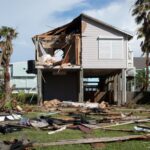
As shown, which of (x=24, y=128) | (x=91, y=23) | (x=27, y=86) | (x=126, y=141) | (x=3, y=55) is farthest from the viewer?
(x=27, y=86)

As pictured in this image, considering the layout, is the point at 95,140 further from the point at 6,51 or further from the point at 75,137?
the point at 6,51

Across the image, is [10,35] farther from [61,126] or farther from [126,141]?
[126,141]

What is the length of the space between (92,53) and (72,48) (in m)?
1.63

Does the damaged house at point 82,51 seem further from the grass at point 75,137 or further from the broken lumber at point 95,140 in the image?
the broken lumber at point 95,140

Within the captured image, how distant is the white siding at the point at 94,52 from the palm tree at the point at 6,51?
229 inches

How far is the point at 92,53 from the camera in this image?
38.7 metres

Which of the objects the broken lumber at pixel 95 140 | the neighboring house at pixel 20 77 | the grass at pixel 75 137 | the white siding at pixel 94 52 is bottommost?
the grass at pixel 75 137

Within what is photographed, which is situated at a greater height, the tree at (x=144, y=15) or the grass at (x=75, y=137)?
the tree at (x=144, y=15)

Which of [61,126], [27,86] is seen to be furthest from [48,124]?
[27,86]

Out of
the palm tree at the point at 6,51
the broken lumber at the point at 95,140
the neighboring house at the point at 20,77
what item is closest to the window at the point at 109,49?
the palm tree at the point at 6,51

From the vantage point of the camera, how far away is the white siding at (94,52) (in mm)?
38625

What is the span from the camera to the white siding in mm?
38625

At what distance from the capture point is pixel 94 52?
127 ft

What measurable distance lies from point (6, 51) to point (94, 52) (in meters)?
7.01
